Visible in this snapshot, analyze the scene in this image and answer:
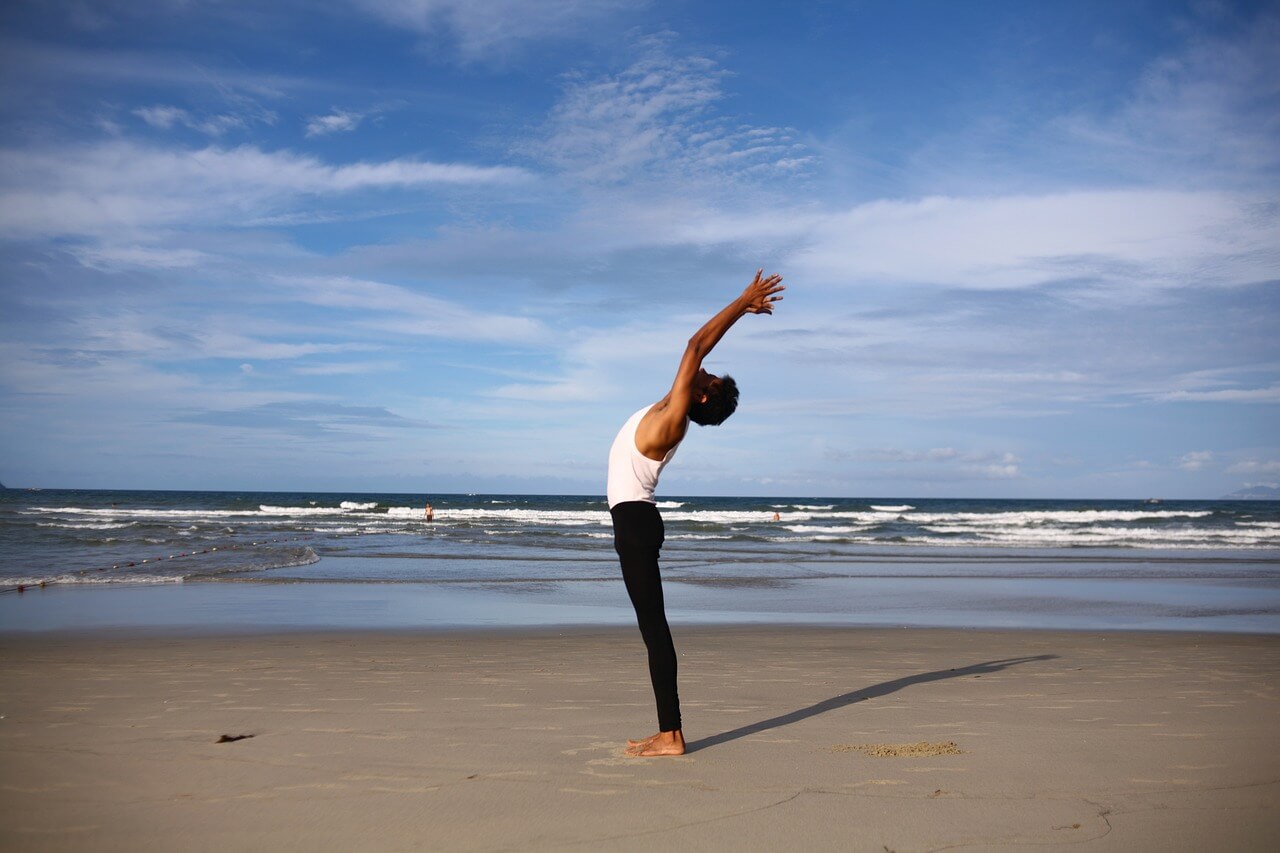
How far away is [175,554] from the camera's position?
64.6 feet

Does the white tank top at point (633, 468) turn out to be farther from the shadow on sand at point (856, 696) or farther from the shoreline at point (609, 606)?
the shoreline at point (609, 606)

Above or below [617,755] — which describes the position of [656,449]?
above

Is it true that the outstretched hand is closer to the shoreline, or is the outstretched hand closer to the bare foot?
the bare foot

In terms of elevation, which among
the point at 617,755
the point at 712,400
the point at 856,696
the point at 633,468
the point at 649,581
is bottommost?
the point at 856,696

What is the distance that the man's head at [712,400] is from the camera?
13.8 ft

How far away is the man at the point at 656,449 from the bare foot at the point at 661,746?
297 millimetres

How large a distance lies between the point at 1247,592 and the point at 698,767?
52.1ft

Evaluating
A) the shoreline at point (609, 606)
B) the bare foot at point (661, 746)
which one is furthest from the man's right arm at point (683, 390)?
the shoreline at point (609, 606)

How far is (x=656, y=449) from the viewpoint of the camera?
13.7ft

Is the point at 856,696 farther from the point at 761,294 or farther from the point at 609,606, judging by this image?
the point at 609,606

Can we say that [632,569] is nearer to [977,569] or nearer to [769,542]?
[977,569]

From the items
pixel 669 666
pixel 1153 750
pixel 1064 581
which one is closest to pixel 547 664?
pixel 669 666

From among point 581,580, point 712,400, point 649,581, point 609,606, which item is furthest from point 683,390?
point 581,580

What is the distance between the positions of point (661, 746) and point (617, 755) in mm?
225
